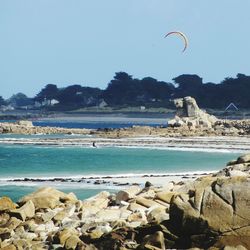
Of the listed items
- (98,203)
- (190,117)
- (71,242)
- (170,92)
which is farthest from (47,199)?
(170,92)

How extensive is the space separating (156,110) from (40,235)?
153489 mm

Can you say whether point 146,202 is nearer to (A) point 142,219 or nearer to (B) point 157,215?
A: (A) point 142,219

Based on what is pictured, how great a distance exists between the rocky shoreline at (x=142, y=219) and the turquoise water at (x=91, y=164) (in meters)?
8.06

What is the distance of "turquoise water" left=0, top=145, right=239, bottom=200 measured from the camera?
27577mm

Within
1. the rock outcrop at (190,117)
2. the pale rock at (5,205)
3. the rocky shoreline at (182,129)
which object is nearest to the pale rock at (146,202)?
the pale rock at (5,205)

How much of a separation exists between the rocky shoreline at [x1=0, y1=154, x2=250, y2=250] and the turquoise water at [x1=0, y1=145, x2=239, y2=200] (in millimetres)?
8060

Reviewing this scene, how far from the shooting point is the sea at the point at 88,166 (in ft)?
88.0

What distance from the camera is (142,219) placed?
13445 mm

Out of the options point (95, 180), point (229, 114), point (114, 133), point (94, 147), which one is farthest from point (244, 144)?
point (229, 114)

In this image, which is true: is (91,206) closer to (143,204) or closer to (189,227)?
(143,204)

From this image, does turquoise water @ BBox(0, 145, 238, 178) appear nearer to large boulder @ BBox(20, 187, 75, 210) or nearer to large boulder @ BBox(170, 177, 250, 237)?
large boulder @ BBox(20, 187, 75, 210)

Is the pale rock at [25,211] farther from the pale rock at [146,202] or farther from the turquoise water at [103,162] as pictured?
the turquoise water at [103,162]

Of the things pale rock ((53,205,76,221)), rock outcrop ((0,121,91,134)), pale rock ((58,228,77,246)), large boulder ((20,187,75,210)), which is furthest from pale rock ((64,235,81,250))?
rock outcrop ((0,121,91,134))

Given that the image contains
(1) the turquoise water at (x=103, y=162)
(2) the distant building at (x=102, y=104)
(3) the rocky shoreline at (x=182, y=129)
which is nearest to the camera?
(1) the turquoise water at (x=103, y=162)
